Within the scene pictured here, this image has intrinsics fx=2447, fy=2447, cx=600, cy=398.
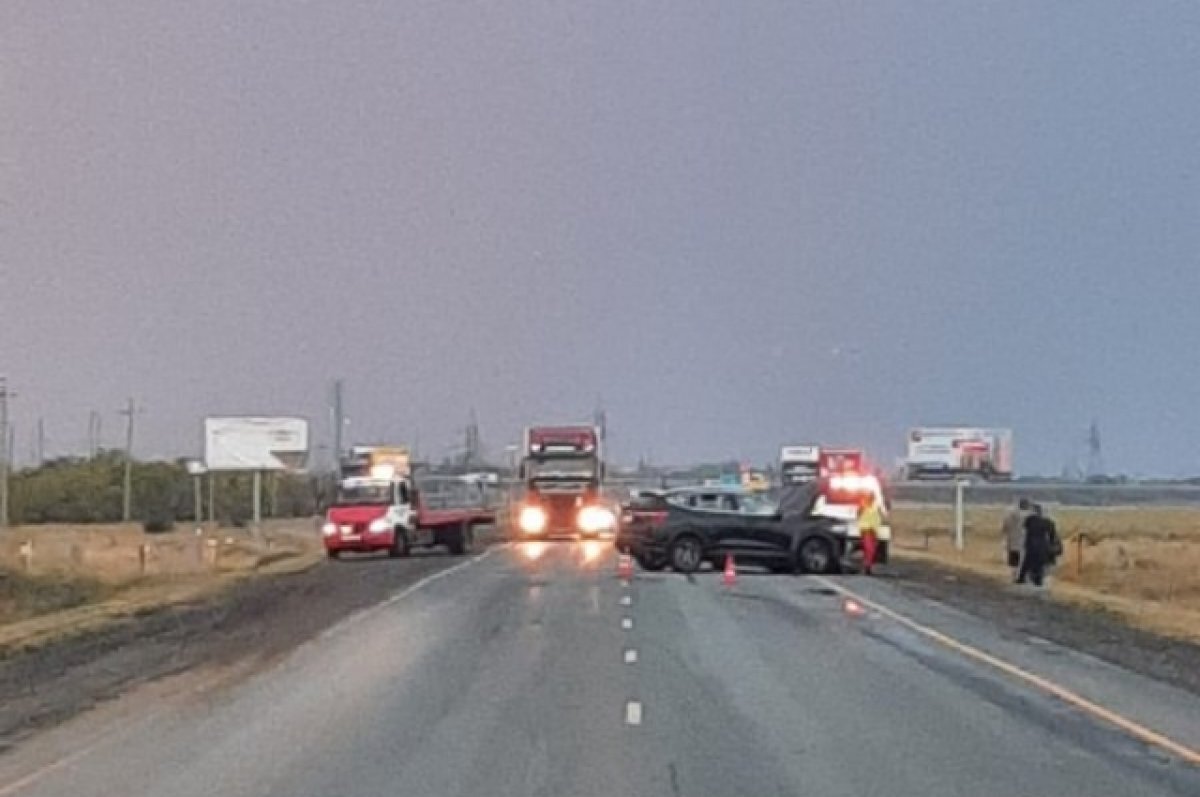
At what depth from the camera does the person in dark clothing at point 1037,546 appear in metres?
47.1

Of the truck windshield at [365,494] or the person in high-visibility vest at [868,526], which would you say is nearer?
the person in high-visibility vest at [868,526]

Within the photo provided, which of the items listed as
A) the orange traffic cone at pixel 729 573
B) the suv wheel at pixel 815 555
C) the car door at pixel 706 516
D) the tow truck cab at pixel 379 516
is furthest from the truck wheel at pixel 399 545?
the suv wheel at pixel 815 555

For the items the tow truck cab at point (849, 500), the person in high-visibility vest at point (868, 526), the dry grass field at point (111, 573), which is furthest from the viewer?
the person in high-visibility vest at point (868, 526)

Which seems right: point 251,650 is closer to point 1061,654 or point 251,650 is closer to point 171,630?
point 171,630

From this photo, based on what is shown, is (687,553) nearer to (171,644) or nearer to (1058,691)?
(171,644)

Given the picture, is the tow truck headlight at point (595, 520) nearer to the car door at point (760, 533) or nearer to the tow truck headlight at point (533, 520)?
the tow truck headlight at point (533, 520)

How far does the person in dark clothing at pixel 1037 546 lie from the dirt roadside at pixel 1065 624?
41 centimetres

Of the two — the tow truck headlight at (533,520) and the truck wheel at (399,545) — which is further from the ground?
the tow truck headlight at (533,520)

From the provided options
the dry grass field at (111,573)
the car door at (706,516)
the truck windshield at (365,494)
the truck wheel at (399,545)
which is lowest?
the dry grass field at (111,573)

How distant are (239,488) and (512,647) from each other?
128 metres

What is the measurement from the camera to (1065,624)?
3816cm

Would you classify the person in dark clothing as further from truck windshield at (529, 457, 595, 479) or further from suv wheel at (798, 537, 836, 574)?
truck windshield at (529, 457, 595, 479)

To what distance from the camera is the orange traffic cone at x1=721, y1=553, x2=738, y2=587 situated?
50281 millimetres

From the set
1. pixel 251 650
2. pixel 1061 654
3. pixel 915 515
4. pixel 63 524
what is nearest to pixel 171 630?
pixel 251 650
